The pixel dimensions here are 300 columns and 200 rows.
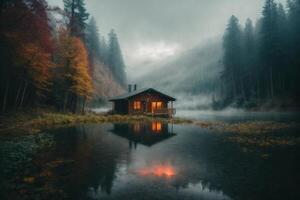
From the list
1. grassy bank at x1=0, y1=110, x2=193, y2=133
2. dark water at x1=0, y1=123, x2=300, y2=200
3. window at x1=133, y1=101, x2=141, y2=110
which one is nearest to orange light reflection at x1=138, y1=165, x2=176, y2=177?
dark water at x1=0, y1=123, x2=300, y2=200

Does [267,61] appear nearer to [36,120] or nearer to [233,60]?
[233,60]

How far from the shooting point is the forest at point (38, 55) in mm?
17109

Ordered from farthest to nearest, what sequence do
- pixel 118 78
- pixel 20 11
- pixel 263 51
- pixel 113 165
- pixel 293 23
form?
pixel 118 78 < pixel 293 23 < pixel 263 51 < pixel 20 11 < pixel 113 165

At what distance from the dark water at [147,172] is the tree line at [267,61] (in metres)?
40.4

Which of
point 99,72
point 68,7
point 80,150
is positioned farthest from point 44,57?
point 99,72

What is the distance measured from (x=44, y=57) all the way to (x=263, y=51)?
156 ft

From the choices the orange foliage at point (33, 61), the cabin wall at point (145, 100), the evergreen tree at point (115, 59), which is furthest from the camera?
the evergreen tree at point (115, 59)

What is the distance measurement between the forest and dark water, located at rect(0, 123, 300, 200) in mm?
11835

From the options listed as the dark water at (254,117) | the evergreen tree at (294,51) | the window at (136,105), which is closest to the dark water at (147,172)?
the dark water at (254,117)

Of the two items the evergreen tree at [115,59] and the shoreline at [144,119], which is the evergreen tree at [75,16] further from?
the evergreen tree at [115,59]

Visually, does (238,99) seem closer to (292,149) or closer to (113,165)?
(292,149)

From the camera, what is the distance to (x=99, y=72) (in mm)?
86375

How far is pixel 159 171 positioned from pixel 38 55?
23.0 metres

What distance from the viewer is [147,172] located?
26.6 feet
